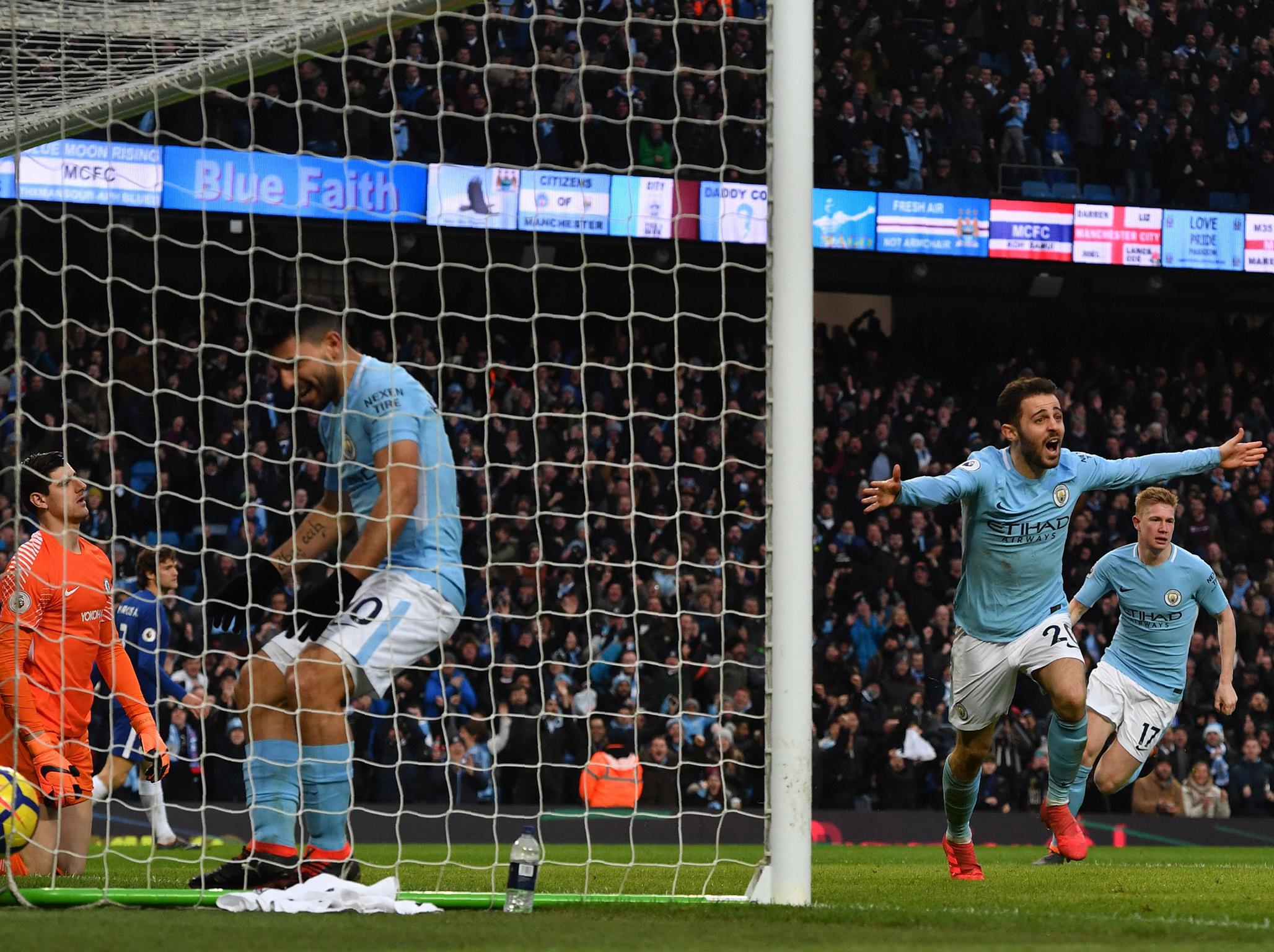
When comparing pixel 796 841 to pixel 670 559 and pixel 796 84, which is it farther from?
pixel 670 559

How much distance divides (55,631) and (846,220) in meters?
14.8

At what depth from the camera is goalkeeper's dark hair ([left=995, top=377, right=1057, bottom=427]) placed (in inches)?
272

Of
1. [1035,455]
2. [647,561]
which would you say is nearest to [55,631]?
[1035,455]

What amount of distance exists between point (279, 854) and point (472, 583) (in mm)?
11652

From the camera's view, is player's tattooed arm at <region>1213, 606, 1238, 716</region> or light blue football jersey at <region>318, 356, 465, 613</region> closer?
light blue football jersey at <region>318, 356, 465, 613</region>

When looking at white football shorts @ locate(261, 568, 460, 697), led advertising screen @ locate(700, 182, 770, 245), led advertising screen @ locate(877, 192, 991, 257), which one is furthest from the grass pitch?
led advertising screen @ locate(877, 192, 991, 257)

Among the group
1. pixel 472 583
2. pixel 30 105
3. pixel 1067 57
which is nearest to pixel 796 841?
pixel 30 105

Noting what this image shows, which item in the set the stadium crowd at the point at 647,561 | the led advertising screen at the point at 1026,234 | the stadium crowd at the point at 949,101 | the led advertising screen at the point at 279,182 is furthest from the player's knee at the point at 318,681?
the led advertising screen at the point at 1026,234

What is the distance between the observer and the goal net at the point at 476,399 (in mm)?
12219

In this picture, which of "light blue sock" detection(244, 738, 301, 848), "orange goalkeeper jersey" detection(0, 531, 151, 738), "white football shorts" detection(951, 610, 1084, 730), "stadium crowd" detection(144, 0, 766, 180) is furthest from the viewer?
"stadium crowd" detection(144, 0, 766, 180)

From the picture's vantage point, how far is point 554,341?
20047 mm

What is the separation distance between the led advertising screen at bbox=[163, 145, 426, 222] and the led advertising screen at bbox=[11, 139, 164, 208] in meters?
0.29

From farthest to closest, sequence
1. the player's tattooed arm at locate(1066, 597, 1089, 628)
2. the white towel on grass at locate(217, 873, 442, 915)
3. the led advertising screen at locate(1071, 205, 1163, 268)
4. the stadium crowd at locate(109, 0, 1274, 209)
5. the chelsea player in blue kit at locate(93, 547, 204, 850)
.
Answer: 1. the led advertising screen at locate(1071, 205, 1163, 268)
2. the stadium crowd at locate(109, 0, 1274, 209)
3. the player's tattooed arm at locate(1066, 597, 1089, 628)
4. the chelsea player in blue kit at locate(93, 547, 204, 850)
5. the white towel on grass at locate(217, 873, 442, 915)

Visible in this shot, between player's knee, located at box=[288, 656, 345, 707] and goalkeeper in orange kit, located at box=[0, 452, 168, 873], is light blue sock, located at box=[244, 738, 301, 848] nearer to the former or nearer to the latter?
player's knee, located at box=[288, 656, 345, 707]
